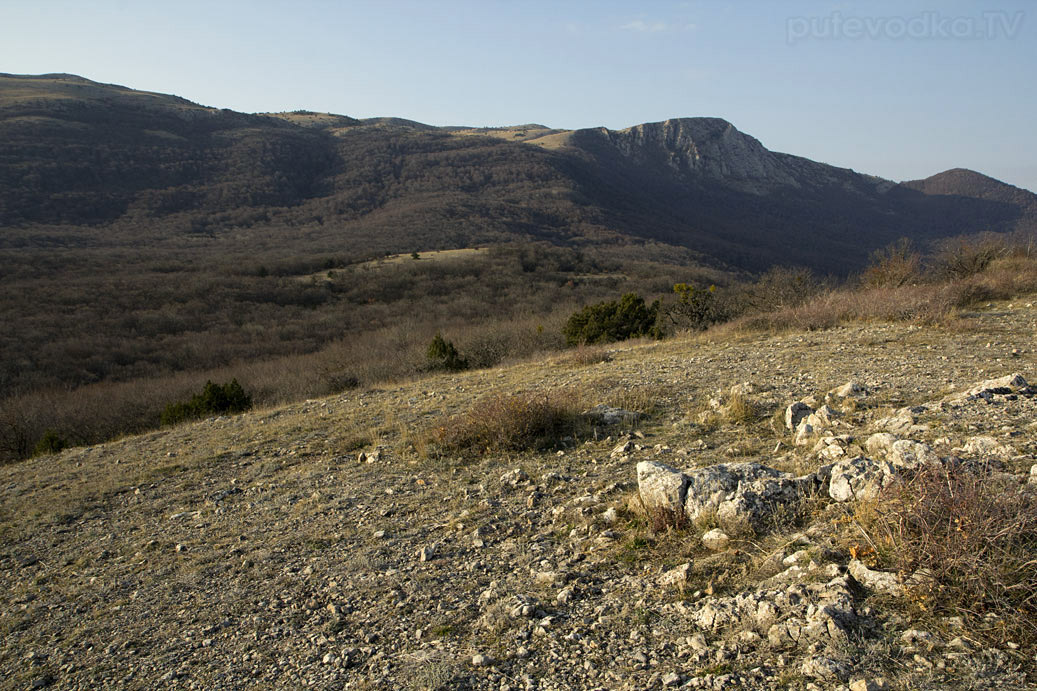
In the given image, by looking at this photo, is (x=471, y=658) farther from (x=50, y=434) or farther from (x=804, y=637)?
(x=50, y=434)

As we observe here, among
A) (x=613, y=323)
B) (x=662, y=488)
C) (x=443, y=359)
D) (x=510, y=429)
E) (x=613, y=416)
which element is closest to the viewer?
(x=662, y=488)

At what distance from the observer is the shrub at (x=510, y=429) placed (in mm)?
6328

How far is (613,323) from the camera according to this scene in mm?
19516

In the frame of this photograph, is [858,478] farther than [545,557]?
No

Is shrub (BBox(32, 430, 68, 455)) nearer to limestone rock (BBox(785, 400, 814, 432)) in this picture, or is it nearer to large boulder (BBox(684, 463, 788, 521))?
large boulder (BBox(684, 463, 788, 521))

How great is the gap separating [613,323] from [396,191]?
83.8m

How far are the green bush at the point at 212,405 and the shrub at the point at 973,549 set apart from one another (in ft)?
40.1

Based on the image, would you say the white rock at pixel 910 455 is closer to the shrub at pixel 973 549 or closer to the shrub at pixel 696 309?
the shrub at pixel 973 549

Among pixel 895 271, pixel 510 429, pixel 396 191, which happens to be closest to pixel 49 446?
pixel 510 429

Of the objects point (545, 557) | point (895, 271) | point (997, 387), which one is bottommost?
point (545, 557)

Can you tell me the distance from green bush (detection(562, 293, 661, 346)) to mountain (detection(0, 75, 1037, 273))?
1590 inches

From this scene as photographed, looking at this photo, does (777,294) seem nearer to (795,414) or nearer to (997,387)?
(997,387)

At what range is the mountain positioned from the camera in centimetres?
7531

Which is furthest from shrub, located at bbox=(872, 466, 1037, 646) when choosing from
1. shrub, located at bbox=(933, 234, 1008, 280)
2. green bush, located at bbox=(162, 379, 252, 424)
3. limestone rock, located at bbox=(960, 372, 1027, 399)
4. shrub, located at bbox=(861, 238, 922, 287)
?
shrub, located at bbox=(933, 234, 1008, 280)
